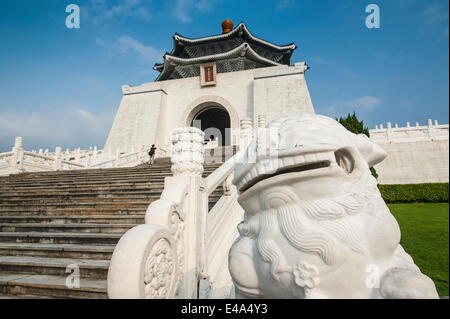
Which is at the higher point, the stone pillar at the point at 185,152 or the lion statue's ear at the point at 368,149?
the stone pillar at the point at 185,152

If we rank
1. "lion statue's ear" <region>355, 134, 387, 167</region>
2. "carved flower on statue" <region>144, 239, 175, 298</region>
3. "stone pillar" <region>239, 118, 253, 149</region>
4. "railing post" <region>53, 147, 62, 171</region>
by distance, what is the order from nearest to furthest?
"lion statue's ear" <region>355, 134, 387, 167</region> < "carved flower on statue" <region>144, 239, 175, 298</region> < "stone pillar" <region>239, 118, 253, 149</region> < "railing post" <region>53, 147, 62, 171</region>

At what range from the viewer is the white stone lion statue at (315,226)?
3.13 ft

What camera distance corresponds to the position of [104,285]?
2561 millimetres

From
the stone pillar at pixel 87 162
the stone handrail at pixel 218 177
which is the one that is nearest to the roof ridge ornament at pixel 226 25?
the stone pillar at pixel 87 162

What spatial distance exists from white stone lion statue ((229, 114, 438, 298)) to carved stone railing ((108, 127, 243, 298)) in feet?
2.21

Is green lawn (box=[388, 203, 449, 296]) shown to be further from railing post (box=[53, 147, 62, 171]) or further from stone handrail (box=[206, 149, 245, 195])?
railing post (box=[53, 147, 62, 171])

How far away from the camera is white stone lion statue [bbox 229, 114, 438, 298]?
96 cm

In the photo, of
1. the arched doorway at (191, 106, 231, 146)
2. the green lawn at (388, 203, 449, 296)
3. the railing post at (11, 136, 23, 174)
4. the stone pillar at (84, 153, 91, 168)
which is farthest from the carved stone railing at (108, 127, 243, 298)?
the arched doorway at (191, 106, 231, 146)

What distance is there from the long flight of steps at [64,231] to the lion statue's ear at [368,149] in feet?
8.46

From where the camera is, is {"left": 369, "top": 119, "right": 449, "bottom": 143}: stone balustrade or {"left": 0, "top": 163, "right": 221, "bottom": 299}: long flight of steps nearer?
{"left": 0, "top": 163, "right": 221, "bottom": 299}: long flight of steps

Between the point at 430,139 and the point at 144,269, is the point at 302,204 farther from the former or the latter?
the point at 430,139

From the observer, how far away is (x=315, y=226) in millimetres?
988

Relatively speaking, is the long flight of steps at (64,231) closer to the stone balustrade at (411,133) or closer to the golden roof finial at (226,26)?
the stone balustrade at (411,133)
